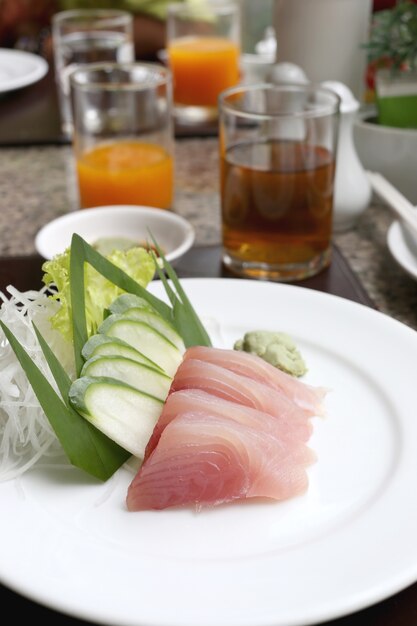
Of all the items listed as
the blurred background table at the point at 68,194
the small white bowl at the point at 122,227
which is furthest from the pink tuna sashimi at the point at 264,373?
the small white bowl at the point at 122,227

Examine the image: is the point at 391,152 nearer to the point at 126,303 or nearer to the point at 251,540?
the point at 126,303

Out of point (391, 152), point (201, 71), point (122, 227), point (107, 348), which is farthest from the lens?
point (201, 71)

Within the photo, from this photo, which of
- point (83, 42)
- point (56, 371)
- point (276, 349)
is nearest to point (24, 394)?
point (56, 371)

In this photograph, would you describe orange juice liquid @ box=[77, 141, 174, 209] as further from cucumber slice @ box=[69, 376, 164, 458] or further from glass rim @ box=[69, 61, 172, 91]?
cucumber slice @ box=[69, 376, 164, 458]

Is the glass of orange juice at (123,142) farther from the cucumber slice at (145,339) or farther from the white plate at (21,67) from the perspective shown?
the cucumber slice at (145,339)

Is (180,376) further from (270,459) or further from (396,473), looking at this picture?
(396,473)

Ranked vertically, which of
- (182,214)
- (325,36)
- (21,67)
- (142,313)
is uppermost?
(325,36)

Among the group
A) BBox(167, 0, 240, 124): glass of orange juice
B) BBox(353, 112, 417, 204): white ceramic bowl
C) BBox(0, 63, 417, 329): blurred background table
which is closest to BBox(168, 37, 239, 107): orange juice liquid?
BBox(167, 0, 240, 124): glass of orange juice
